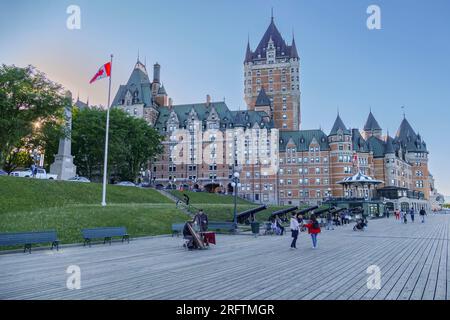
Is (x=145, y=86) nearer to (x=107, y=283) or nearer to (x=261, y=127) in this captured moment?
(x=261, y=127)

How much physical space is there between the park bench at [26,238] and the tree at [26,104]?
3055 centimetres

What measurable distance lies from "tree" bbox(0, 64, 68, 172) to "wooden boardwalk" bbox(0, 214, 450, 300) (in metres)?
32.8

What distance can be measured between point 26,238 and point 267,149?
8192 cm

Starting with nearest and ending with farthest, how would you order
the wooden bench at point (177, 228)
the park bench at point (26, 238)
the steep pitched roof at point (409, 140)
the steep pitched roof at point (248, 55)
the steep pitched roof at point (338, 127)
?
the park bench at point (26, 238) → the wooden bench at point (177, 228) → the steep pitched roof at point (338, 127) → the steep pitched roof at point (409, 140) → the steep pitched roof at point (248, 55)

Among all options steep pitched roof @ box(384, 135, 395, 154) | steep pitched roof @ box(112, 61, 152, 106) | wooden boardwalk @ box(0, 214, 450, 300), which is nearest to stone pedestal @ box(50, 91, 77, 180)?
wooden boardwalk @ box(0, 214, 450, 300)

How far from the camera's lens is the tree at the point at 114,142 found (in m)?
59.2

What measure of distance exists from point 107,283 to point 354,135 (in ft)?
324

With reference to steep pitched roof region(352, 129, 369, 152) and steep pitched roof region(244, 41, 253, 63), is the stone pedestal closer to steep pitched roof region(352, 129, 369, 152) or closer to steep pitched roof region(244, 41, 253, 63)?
steep pitched roof region(352, 129, 369, 152)

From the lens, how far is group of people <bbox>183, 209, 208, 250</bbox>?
17.2m

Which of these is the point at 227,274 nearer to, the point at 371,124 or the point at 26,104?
the point at 26,104

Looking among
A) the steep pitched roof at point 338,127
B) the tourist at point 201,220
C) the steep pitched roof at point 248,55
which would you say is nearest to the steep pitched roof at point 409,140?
the steep pitched roof at point 338,127

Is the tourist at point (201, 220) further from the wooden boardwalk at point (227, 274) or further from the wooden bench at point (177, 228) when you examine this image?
the wooden bench at point (177, 228)

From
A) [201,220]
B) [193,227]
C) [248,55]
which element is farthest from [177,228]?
[248,55]

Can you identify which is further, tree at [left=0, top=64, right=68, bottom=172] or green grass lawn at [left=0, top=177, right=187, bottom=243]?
tree at [left=0, top=64, right=68, bottom=172]
